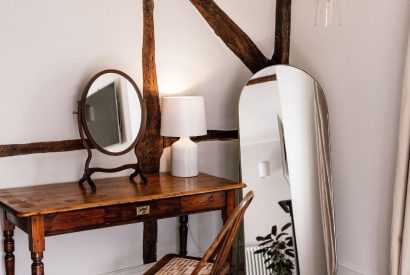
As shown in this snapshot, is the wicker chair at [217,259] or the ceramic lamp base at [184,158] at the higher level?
the ceramic lamp base at [184,158]

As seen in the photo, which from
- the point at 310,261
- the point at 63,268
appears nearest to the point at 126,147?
the point at 63,268

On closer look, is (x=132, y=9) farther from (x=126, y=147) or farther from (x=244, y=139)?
(x=244, y=139)

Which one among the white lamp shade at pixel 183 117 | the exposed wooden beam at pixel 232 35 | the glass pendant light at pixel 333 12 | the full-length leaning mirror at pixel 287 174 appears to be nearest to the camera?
the white lamp shade at pixel 183 117

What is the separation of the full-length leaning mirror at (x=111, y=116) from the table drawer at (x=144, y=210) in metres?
0.27

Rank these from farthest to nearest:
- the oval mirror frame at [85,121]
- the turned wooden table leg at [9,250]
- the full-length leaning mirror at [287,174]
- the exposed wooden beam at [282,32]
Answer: the exposed wooden beam at [282,32] < the full-length leaning mirror at [287,174] < the oval mirror frame at [85,121] < the turned wooden table leg at [9,250]

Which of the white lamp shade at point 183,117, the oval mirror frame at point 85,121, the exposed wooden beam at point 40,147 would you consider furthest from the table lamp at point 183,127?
the exposed wooden beam at point 40,147

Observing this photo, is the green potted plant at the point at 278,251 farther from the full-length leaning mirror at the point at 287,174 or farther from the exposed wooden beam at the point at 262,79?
the exposed wooden beam at the point at 262,79

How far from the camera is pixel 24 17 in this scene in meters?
2.48

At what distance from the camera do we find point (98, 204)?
2176mm

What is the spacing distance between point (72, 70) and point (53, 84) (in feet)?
0.41

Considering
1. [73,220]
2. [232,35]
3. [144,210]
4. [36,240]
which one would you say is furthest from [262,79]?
[36,240]

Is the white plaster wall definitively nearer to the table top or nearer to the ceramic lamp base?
the table top

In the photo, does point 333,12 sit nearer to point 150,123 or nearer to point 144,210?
point 150,123

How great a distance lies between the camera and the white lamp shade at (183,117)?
2697 mm
